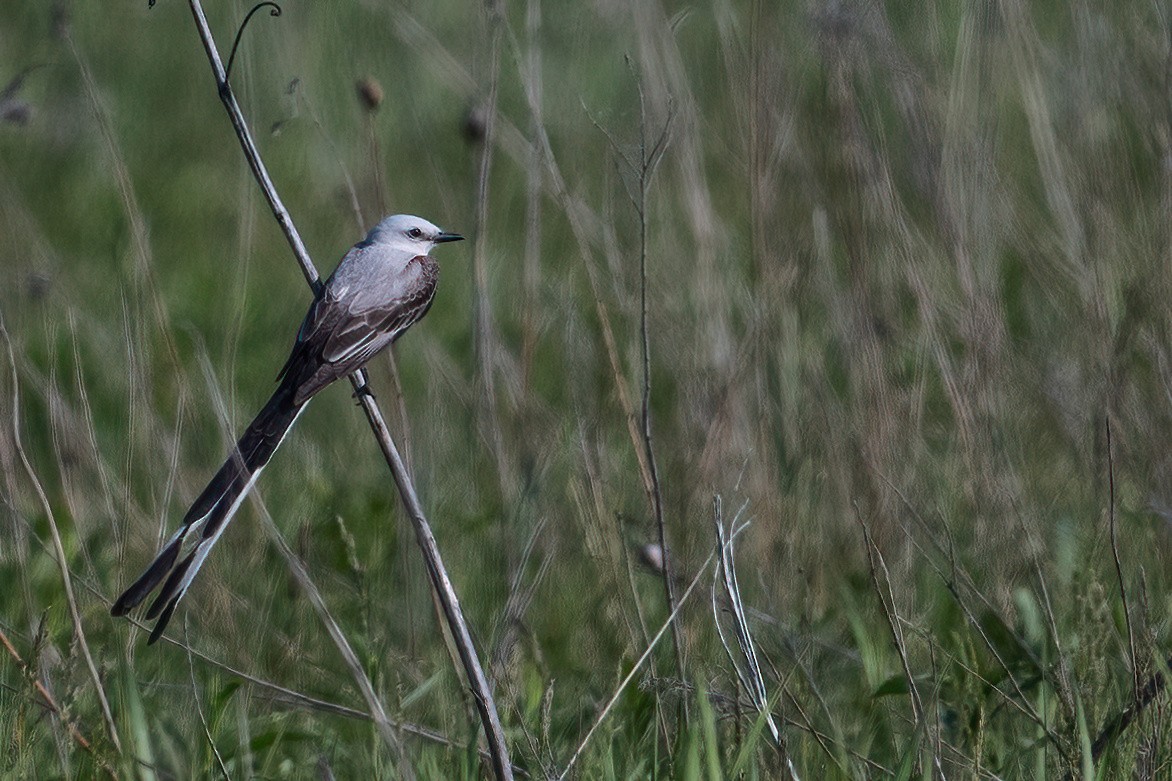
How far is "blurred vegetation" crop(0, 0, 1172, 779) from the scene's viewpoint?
A: 2.75m

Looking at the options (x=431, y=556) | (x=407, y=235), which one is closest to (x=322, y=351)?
(x=407, y=235)

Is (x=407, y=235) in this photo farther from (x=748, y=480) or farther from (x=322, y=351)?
(x=748, y=480)

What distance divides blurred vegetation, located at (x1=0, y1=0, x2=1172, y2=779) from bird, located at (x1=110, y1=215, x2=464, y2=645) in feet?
0.33

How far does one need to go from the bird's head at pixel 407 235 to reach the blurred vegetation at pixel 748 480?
4.1 inches

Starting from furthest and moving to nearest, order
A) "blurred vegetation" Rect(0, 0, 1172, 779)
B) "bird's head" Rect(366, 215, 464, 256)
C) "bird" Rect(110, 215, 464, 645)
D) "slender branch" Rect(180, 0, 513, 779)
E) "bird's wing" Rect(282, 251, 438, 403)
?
"bird's head" Rect(366, 215, 464, 256), "bird's wing" Rect(282, 251, 438, 403), "blurred vegetation" Rect(0, 0, 1172, 779), "bird" Rect(110, 215, 464, 645), "slender branch" Rect(180, 0, 513, 779)

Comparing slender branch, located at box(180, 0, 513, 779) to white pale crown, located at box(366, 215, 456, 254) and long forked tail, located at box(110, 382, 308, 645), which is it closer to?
long forked tail, located at box(110, 382, 308, 645)

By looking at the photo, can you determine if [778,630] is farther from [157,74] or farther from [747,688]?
[157,74]

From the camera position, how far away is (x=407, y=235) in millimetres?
4078

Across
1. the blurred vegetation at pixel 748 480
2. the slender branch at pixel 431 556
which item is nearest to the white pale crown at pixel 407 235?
the blurred vegetation at pixel 748 480

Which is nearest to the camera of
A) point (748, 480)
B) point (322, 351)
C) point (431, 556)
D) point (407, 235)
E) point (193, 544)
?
point (431, 556)

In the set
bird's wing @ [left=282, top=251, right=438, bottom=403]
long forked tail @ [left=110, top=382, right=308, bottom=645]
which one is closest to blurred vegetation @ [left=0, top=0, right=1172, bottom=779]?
long forked tail @ [left=110, top=382, right=308, bottom=645]

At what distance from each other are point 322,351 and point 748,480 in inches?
45.4

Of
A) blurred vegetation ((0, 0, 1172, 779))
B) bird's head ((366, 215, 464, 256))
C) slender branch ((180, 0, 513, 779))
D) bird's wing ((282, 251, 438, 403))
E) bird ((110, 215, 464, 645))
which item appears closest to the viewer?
slender branch ((180, 0, 513, 779))

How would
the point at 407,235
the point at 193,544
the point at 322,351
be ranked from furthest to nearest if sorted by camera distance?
the point at 407,235 < the point at 322,351 < the point at 193,544
